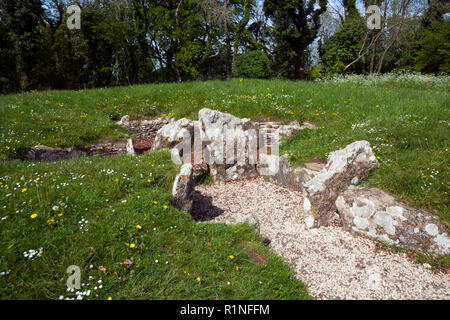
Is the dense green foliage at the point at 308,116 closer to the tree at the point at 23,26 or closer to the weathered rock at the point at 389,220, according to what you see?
the weathered rock at the point at 389,220

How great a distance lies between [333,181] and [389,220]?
4.03 ft

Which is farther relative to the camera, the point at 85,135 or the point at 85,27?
the point at 85,27

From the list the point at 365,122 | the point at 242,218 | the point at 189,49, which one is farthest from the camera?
the point at 189,49

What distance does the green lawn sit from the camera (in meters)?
2.92

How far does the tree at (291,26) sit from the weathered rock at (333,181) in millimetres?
20133

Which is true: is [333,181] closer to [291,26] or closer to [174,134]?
[174,134]

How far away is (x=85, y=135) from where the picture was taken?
27.0 ft

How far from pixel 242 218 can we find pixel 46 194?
3401 mm

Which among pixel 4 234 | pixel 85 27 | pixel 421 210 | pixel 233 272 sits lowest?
pixel 233 272

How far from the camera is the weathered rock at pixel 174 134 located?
304 inches

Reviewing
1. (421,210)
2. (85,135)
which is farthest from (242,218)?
(85,135)
